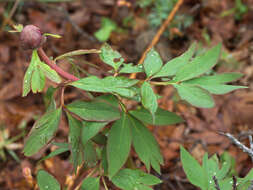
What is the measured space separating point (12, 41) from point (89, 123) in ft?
6.37

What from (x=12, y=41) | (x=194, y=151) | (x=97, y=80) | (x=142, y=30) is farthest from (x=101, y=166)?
(x=12, y=41)

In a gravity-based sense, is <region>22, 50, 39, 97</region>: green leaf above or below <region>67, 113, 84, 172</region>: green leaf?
above

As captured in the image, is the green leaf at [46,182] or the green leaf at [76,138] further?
the green leaf at [46,182]

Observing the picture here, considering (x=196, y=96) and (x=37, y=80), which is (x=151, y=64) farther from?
(x=37, y=80)

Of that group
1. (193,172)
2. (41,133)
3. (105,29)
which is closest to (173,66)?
(193,172)

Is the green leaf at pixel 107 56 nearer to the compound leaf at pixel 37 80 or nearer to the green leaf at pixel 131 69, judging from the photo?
the green leaf at pixel 131 69

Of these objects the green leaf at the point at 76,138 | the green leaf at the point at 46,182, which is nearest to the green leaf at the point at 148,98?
the green leaf at the point at 76,138

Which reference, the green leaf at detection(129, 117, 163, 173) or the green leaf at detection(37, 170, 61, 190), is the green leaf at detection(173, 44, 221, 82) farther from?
the green leaf at detection(37, 170, 61, 190)

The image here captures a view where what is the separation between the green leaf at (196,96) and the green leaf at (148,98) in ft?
0.33

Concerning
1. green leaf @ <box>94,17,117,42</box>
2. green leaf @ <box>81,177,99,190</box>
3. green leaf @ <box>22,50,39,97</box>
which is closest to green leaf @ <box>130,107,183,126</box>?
green leaf @ <box>81,177,99,190</box>

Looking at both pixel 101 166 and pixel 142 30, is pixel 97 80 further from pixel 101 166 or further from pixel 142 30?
pixel 142 30

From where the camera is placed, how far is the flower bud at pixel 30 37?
93 centimetres

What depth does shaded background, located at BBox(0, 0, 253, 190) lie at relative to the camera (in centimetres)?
187

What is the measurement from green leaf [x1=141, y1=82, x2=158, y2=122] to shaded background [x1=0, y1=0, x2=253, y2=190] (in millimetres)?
855
